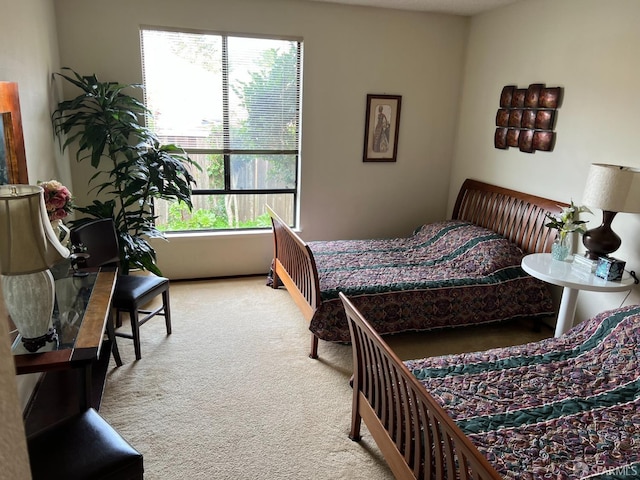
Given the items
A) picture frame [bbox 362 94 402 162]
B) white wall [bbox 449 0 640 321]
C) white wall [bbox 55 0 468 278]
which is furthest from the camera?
picture frame [bbox 362 94 402 162]

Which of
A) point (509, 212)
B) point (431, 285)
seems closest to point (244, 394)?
point (431, 285)

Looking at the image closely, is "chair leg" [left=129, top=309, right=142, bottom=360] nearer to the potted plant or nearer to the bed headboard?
the potted plant

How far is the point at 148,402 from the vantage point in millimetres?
2670

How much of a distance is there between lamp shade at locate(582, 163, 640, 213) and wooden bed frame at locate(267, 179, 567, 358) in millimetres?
712

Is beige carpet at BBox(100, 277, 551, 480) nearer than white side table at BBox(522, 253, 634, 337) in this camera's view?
Yes

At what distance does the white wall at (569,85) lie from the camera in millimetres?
3090

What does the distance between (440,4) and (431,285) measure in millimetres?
2577

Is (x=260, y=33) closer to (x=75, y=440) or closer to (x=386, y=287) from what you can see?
(x=386, y=287)

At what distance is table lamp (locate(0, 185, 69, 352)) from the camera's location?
1.64 meters

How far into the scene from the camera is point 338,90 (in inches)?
175

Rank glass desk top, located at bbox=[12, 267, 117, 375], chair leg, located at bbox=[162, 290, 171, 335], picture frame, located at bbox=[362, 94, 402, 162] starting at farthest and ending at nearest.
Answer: picture frame, located at bbox=[362, 94, 402, 162], chair leg, located at bbox=[162, 290, 171, 335], glass desk top, located at bbox=[12, 267, 117, 375]

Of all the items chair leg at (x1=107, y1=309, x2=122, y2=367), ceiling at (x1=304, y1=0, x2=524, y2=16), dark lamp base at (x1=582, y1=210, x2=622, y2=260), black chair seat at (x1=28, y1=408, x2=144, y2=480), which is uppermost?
ceiling at (x1=304, y1=0, x2=524, y2=16)

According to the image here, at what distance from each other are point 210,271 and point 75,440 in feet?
9.62

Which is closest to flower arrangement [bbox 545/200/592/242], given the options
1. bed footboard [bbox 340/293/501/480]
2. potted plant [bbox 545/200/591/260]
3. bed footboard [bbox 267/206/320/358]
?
potted plant [bbox 545/200/591/260]
